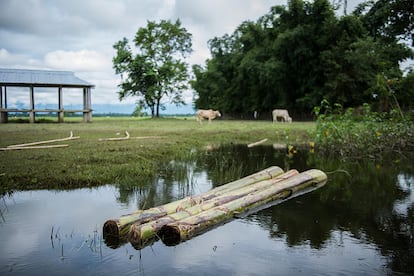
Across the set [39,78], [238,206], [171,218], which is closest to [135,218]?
[171,218]

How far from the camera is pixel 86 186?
250 inches

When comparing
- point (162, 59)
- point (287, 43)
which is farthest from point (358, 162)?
point (162, 59)

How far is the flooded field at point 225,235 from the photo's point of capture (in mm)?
3398

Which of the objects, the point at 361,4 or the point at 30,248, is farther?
the point at 361,4

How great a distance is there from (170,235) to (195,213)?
1.50 feet

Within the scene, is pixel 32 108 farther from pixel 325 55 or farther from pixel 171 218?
pixel 171 218

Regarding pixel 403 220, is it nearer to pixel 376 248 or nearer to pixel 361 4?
pixel 376 248

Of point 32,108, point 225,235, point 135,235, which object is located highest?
point 32,108

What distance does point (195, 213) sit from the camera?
14.2 feet

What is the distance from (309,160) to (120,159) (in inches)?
185

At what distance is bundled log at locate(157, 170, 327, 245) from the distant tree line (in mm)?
16633

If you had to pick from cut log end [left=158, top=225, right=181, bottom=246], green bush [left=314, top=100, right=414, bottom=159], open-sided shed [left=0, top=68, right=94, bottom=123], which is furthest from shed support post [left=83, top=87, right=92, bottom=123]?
cut log end [left=158, top=225, right=181, bottom=246]

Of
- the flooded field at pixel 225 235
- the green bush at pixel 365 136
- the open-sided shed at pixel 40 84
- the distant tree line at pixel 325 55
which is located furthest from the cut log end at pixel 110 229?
the open-sided shed at pixel 40 84

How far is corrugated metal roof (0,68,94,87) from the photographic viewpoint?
2522 cm
